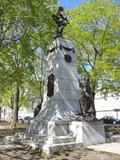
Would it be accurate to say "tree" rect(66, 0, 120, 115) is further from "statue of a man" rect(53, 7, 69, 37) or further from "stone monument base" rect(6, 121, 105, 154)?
"stone monument base" rect(6, 121, 105, 154)

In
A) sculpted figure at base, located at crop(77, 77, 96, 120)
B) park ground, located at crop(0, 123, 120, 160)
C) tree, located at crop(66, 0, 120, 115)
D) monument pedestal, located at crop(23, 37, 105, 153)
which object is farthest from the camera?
tree, located at crop(66, 0, 120, 115)

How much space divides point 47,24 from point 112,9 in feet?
31.1

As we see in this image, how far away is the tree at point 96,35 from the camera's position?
86.5 ft

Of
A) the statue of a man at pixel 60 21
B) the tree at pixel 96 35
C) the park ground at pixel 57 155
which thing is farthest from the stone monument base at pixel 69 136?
the tree at pixel 96 35

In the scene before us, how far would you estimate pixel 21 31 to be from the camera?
811 inches

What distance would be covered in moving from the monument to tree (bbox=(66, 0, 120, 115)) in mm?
8572

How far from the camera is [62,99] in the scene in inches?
653

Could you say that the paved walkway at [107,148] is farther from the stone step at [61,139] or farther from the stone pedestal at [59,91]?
the stone pedestal at [59,91]

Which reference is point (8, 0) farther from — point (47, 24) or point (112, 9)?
point (112, 9)

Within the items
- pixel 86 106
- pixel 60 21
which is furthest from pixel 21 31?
pixel 86 106

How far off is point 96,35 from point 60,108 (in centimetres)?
1351

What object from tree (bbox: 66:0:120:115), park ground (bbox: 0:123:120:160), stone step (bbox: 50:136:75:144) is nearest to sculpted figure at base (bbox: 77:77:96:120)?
stone step (bbox: 50:136:75:144)

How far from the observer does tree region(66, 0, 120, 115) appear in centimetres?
2638

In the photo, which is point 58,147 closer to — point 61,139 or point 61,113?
point 61,139
